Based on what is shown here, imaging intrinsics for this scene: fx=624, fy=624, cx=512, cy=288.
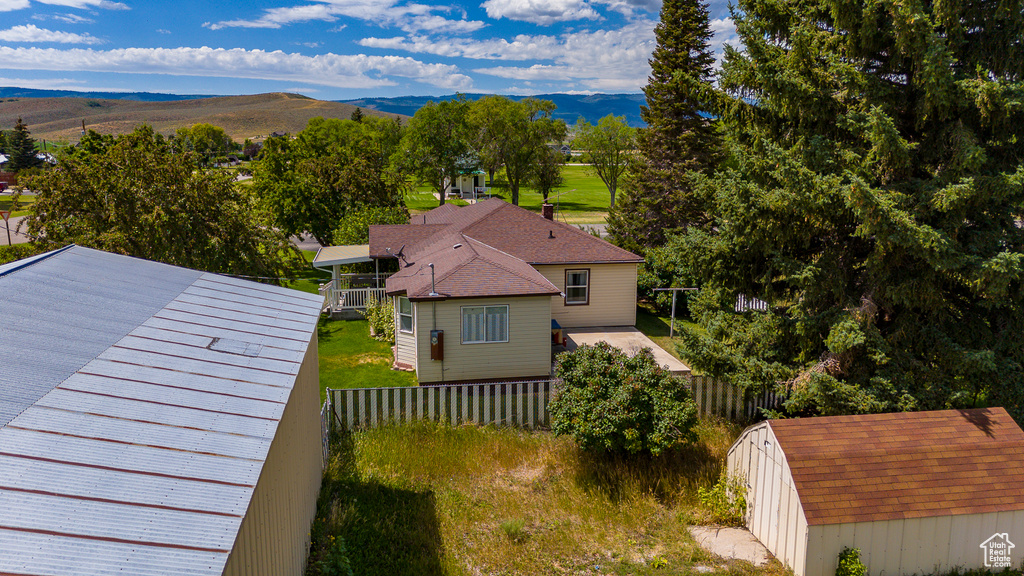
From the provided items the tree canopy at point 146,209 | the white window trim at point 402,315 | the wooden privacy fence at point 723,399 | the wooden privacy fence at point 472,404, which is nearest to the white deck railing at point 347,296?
the tree canopy at point 146,209

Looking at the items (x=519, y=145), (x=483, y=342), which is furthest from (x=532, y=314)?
(x=519, y=145)

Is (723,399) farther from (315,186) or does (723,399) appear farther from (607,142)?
(607,142)

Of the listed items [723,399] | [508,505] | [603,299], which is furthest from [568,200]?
[508,505]

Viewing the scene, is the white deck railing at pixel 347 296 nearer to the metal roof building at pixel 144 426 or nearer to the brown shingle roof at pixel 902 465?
the metal roof building at pixel 144 426

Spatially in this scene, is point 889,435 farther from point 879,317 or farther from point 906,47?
point 906,47

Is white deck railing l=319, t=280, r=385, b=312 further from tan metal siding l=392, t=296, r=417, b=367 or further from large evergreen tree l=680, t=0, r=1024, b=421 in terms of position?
large evergreen tree l=680, t=0, r=1024, b=421
